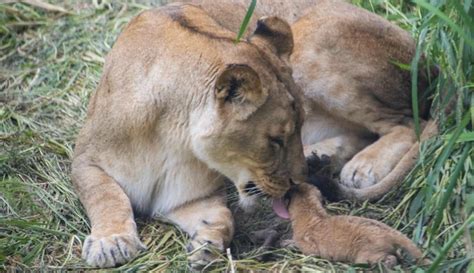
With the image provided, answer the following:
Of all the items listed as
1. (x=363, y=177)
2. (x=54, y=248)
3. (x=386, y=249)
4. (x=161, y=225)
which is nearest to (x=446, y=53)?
(x=363, y=177)

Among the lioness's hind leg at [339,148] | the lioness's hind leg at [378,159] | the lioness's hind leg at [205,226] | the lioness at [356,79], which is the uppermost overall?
the lioness at [356,79]

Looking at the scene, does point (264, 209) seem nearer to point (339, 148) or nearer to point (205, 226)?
point (205, 226)

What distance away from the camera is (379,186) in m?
A: 4.57

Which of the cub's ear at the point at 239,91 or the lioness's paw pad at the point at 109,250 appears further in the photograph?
the lioness's paw pad at the point at 109,250

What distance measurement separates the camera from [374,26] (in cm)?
500

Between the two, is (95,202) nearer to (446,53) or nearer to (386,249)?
(386,249)

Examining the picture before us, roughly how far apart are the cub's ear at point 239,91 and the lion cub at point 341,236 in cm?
41

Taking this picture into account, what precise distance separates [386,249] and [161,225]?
42.0 inches

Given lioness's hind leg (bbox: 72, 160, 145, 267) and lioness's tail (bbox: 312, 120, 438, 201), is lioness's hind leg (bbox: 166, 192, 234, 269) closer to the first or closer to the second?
lioness's hind leg (bbox: 72, 160, 145, 267)

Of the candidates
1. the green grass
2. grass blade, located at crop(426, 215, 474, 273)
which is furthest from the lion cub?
grass blade, located at crop(426, 215, 474, 273)

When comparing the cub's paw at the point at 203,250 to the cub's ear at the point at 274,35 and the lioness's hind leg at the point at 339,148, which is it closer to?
the cub's ear at the point at 274,35

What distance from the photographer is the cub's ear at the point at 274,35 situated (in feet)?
14.7

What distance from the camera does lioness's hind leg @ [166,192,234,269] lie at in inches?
164

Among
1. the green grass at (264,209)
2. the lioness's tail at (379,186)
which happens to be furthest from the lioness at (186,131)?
the lioness's tail at (379,186)
